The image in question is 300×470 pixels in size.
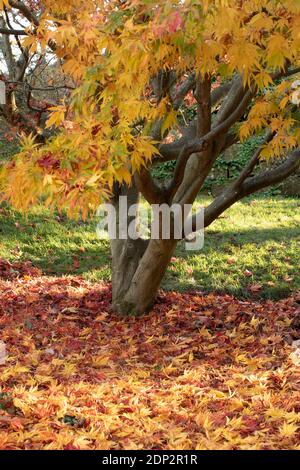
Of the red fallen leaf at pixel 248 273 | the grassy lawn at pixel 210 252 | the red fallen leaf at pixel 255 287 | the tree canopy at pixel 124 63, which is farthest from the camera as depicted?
the red fallen leaf at pixel 248 273

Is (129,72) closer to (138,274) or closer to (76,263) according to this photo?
(138,274)

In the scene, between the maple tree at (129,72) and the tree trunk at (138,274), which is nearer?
the maple tree at (129,72)

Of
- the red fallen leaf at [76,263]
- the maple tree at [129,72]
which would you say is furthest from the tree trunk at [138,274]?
the red fallen leaf at [76,263]

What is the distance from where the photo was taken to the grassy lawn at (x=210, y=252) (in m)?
6.69

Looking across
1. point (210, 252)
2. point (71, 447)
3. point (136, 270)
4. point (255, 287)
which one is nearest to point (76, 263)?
point (210, 252)

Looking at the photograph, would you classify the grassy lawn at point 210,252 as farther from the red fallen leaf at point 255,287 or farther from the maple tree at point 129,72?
the maple tree at point 129,72

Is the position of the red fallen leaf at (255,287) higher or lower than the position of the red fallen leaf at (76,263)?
lower

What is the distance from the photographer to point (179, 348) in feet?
15.0

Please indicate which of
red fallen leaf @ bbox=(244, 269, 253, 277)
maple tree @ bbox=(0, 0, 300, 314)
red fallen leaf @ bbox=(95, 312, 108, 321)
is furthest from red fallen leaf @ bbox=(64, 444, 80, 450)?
red fallen leaf @ bbox=(244, 269, 253, 277)

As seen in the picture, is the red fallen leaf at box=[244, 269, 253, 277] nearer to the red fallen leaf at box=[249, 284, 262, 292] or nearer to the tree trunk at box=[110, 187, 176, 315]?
the red fallen leaf at box=[249, 284, 262, 292]

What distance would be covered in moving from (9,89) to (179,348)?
2911 mm

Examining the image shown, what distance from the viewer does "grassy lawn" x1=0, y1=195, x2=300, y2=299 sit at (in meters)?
6.69

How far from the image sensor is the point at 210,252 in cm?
760
